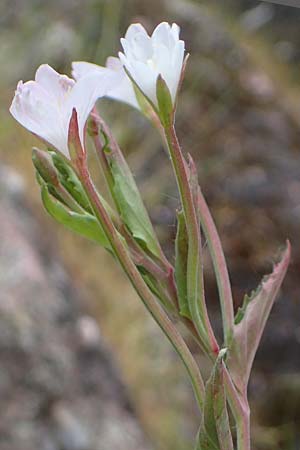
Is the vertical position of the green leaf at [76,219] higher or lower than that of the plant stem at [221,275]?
higher

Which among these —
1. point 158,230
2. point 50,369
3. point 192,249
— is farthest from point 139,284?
point 158,230

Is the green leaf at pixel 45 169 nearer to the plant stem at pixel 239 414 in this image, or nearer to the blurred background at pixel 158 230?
the plant stem at pixel 239 414

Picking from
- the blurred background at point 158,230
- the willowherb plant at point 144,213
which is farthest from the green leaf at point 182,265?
the blurred background at point 158,230

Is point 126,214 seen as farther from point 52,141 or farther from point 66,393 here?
point 66,393

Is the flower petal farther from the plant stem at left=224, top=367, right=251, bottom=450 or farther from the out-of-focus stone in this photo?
the out-of-focus stone

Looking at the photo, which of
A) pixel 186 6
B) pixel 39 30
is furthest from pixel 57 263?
pixel 186 6

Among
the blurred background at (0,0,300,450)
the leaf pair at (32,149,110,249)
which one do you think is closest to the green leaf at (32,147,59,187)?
the leaf pair at (32,149,110,249)
